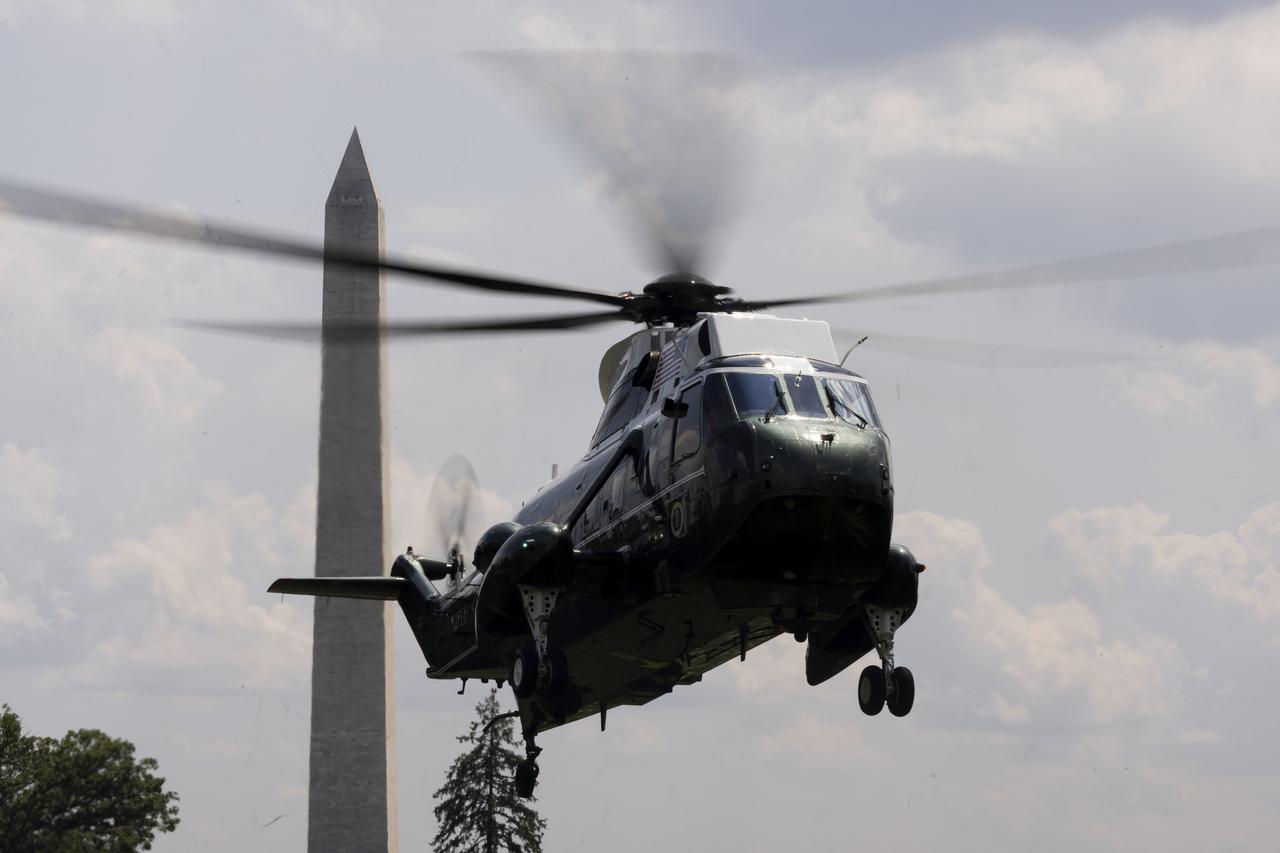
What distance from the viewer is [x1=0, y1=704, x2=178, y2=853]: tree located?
54.7m

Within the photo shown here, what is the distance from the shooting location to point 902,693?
68.0 ft

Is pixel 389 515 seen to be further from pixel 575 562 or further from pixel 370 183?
pixel 575 562

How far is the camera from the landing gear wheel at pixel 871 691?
21.0 meters

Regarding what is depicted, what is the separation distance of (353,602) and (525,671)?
1181 inches

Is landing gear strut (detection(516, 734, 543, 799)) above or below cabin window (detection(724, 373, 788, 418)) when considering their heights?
below

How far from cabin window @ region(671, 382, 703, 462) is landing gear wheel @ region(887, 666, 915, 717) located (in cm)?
381

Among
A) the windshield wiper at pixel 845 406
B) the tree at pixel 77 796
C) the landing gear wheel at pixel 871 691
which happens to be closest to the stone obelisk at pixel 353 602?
the tree at pixel 77 796

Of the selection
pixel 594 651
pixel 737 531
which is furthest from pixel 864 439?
pixel 594 651

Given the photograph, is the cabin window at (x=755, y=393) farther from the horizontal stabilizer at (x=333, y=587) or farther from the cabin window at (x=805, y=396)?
the horizontal stabilizer at (x=333, y=587)

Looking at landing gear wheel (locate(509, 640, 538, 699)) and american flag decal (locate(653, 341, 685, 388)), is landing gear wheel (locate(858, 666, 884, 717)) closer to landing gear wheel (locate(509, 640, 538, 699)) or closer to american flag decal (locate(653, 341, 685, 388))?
landing gear wheel (locate(509, 640, 538, 699))

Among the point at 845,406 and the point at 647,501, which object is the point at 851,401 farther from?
the point at 647,501

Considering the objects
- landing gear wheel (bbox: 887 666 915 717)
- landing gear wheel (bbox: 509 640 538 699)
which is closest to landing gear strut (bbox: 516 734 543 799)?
landing gear wheel (bbox: 509 640 538 699)

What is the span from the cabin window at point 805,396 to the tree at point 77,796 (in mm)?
41415

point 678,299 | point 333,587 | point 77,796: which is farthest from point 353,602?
point 678,299
